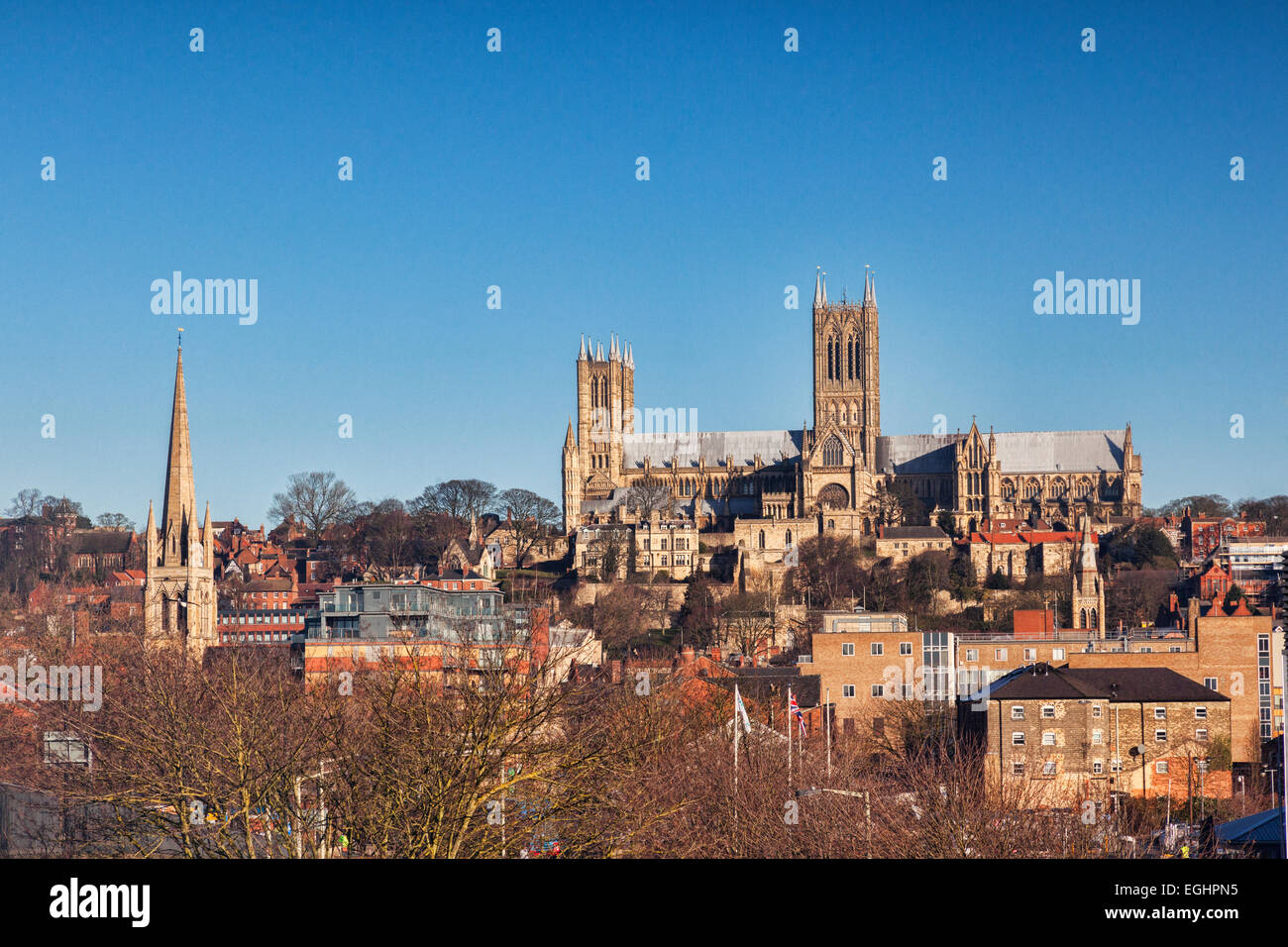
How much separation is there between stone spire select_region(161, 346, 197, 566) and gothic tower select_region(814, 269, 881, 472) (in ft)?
203

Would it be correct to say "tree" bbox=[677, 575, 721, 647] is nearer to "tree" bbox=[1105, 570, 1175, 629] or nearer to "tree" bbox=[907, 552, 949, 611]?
"tree" bbox=[907, 552, 949, 611]

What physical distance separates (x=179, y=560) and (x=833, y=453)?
188ft

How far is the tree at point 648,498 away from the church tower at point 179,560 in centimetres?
4374

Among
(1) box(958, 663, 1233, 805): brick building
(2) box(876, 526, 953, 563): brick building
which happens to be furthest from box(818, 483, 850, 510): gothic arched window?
(1) box(958, 663, 1233, 805): brick building

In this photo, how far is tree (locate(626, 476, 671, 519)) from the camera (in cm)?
12256

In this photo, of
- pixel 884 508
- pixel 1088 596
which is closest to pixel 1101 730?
pixel 1088 596

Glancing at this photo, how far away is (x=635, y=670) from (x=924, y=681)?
978 cm

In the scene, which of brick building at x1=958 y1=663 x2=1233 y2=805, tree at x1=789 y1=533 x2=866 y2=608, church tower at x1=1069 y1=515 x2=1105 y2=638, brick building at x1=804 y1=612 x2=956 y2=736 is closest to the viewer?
brick building at x1=958 y1=663 x2=1233 y2=805

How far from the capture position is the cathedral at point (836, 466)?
120500 mm

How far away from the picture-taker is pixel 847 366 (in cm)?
13425

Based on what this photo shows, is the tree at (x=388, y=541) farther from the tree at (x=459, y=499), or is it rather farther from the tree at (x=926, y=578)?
the tree at (x=926, y=578)

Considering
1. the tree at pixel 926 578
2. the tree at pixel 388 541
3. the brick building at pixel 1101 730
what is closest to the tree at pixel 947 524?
the tree at pixel 926 578

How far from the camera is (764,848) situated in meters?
21.2
